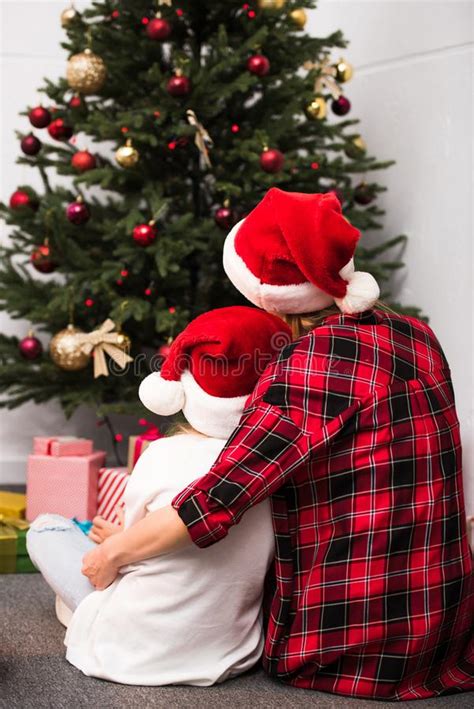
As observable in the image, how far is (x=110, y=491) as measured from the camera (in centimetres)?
266

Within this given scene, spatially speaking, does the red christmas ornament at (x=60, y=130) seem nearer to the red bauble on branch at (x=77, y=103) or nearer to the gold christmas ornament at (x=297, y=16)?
the red bauble on branch at (x=77, y=103)

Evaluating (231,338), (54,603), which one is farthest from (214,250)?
(231,338)

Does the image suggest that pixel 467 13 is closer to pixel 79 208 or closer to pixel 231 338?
pixel 79 208

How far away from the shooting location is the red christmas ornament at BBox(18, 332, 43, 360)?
2891 mm

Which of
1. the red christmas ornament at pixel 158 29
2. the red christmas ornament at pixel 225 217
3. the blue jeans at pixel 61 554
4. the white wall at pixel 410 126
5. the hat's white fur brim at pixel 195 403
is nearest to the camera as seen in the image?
the hat's white fur brim at pixel 195 403

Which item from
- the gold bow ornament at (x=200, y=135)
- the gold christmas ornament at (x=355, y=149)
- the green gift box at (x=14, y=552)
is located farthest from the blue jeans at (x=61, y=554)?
the gold christmas ornament at (x=355, y=149)

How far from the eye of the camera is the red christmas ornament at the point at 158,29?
2596 millimetres

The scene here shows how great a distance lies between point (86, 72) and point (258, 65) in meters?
0.56

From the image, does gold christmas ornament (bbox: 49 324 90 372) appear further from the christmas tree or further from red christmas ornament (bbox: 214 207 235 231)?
red christmas ornament (bbox: 214 207 235 231)

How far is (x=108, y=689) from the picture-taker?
150cm

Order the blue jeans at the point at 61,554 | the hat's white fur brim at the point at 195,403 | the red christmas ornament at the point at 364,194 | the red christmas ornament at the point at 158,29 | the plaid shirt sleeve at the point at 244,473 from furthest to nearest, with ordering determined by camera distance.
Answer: the red christmas ornament at the point at 364,194
the red christmas ornament at the point at 158,29
the blue jeans at the point at 61,554
the hat's white fur brim at the point at 195,403
the plaid shirt sleeve at the point at 244,473

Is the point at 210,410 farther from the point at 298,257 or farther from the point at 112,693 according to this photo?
the point at 112,693

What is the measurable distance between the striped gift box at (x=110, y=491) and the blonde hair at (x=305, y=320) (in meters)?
1.17

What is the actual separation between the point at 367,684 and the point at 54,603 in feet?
2.94
